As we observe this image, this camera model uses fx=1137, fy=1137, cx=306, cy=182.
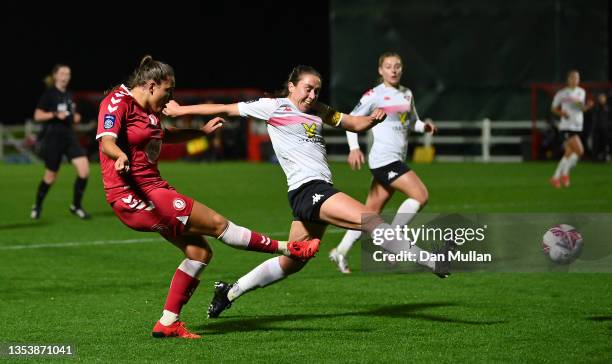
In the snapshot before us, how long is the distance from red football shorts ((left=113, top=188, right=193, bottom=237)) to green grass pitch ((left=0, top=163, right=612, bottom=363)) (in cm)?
81

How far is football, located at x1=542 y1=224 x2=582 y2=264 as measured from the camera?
8.88 meters

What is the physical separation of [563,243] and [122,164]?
147 inches

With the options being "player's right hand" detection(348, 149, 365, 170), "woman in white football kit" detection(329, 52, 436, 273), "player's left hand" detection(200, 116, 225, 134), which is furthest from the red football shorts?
"woman in white football kit" detection(329, 52, 436, 273)

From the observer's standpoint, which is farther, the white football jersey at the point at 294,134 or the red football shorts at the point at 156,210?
the white football jersey at the point at 294,134

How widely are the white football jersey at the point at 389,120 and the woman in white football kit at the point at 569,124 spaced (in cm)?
1164

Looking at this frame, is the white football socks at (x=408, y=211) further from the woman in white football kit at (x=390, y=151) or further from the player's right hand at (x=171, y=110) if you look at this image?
the player's right hand at (x=171, y=110)

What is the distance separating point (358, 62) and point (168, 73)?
29996mm

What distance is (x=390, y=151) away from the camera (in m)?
11.7

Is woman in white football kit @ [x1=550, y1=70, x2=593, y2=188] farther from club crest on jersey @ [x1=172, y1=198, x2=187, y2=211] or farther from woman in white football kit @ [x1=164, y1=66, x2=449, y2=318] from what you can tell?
club crest on jersey @ [x1=172, y1=198, x2=187, y2=211]

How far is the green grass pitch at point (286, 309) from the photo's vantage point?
742cm

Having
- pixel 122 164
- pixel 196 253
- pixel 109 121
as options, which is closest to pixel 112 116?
pixel 109 121

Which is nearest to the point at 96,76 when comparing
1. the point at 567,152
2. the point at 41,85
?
the point at 41,85

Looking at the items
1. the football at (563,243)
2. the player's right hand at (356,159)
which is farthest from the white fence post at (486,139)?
the football at (563,243)

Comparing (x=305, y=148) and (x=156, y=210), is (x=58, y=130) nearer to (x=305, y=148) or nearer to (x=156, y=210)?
(x=305, y=148)
